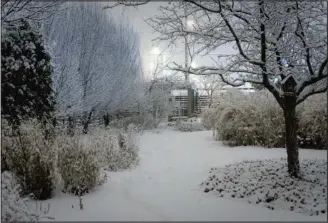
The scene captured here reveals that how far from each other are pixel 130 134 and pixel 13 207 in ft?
6.52

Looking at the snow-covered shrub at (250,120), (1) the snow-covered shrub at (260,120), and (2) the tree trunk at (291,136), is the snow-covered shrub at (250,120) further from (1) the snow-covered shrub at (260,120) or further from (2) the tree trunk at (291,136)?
Result: (2) the tree trunk at (291,136)

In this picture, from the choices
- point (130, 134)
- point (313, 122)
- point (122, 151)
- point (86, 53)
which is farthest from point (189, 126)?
point (86, 53)

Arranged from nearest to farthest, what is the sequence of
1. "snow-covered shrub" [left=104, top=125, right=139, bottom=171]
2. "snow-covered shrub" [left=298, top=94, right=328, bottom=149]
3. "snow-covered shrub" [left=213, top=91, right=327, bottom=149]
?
"snow-covered shrub" [left=298, top=94, right=328, bottom=149]
"snow-covered shrub" [left=213, top=91, right=327, bottom=149]
"snow-covered shrub" [left=104, top=125, right=139, bottom=171]

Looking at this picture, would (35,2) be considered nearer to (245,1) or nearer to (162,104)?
(245,1)

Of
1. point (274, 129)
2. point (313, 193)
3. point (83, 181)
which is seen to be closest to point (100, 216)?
point (83, 181)

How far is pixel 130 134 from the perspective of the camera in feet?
12.4

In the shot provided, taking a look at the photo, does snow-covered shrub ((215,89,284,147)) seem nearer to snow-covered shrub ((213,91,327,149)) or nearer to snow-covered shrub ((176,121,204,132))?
snow-covered shrub ((213,91,327,149))

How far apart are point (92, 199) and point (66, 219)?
34cm

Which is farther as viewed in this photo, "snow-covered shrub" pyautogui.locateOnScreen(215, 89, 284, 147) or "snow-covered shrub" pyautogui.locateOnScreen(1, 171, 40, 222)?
"snow-covered shrub" pyautogui.locateOnScreen(215, 89, 284, 147)

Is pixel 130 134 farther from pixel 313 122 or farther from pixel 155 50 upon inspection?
pixel 313 122

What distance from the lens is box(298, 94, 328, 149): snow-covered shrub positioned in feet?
9.01

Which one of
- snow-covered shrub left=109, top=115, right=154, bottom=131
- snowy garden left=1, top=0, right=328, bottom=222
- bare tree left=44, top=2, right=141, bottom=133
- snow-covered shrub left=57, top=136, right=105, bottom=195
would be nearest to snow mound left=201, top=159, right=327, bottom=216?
snowy garden left=1, top=0, right=328, bottom=222

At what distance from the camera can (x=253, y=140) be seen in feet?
14.6

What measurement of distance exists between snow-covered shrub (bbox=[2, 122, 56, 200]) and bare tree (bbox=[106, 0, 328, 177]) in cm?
120
